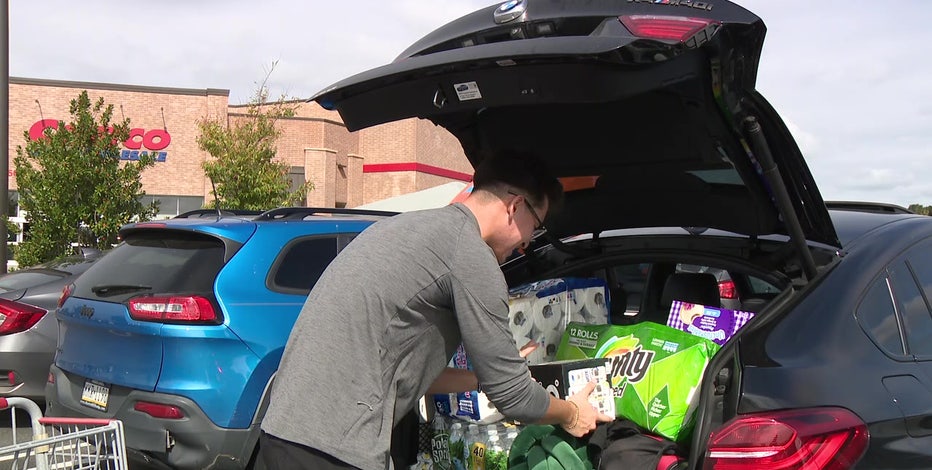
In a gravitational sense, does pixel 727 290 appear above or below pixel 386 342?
below

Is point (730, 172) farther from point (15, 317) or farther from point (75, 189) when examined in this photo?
point (75, 189)

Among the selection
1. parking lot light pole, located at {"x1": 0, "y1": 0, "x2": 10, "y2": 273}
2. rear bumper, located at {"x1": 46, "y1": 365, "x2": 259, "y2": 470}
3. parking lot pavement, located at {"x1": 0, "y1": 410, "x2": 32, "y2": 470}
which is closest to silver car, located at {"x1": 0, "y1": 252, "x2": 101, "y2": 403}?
parking lot pavement, located at {"x1": 0, "y1": 410, "x2": 32, "y2": 470}

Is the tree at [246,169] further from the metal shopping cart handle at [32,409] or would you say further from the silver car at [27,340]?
the metal shopping cart handle at [32,409]

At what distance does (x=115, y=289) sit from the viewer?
13.2 feet

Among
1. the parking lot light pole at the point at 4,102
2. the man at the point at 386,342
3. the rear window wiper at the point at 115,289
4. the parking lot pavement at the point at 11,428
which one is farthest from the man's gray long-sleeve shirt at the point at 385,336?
the parking lot light pole at the point at 4,102

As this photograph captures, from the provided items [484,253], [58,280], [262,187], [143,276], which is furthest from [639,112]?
[262,187]

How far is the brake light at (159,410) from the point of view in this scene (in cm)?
353

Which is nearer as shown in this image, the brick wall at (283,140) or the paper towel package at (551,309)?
the paper towel package at (551,309)

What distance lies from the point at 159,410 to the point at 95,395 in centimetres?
52

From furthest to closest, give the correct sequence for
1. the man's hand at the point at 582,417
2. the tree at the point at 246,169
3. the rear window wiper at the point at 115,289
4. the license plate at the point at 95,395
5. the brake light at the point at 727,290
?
1. the tree at the point at 246,169
2. the brake light at the point at 727,290
3. the rear window wiper at the point at 115,289
4. the license plate at the point at 95,395
5. the man's hand at the point at 582,417

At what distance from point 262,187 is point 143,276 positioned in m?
11.2

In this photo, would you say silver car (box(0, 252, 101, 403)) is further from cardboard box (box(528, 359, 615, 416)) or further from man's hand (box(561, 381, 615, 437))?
man's hand (box(561, 381, 615, 437))

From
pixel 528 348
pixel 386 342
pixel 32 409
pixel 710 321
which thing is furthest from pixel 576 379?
pixel 32 409

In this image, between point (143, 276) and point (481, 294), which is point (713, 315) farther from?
point (143, 276)
